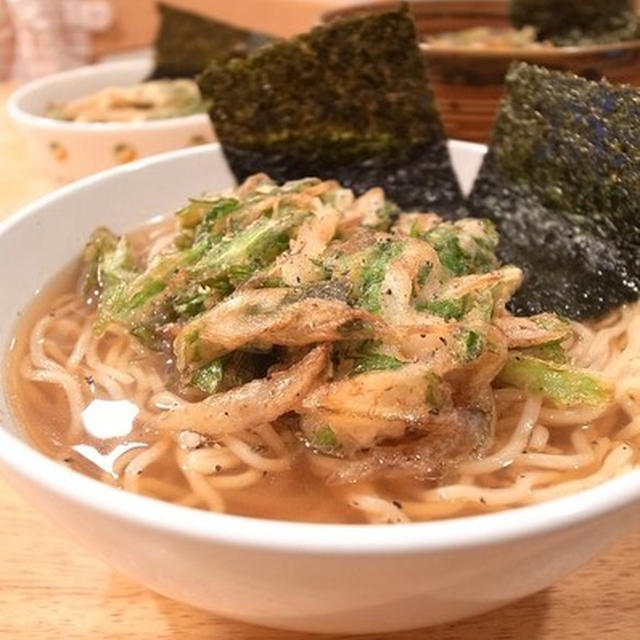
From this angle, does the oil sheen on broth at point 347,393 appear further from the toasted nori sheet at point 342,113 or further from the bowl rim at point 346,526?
the toasted nori sheet at point 342,113

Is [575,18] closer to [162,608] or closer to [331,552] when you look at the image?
[162,608]

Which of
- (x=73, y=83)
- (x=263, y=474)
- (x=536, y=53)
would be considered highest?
(x=536, y=53)

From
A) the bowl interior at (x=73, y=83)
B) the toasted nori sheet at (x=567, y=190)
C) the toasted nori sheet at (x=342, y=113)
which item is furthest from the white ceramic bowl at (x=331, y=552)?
the bowl interior at (x=73, y=83)

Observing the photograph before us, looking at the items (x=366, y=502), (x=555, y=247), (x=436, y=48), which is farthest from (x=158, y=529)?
(x=436, y=48)

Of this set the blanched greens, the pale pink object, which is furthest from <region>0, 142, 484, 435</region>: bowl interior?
the pale pink object

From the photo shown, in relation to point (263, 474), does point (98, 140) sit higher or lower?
lower

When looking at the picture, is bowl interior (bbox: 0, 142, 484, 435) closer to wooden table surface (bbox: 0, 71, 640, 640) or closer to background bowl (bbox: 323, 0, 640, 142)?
wooden table surface (bbox: 0, 71, 640, 640)

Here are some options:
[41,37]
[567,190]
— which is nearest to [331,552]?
[567,190]
